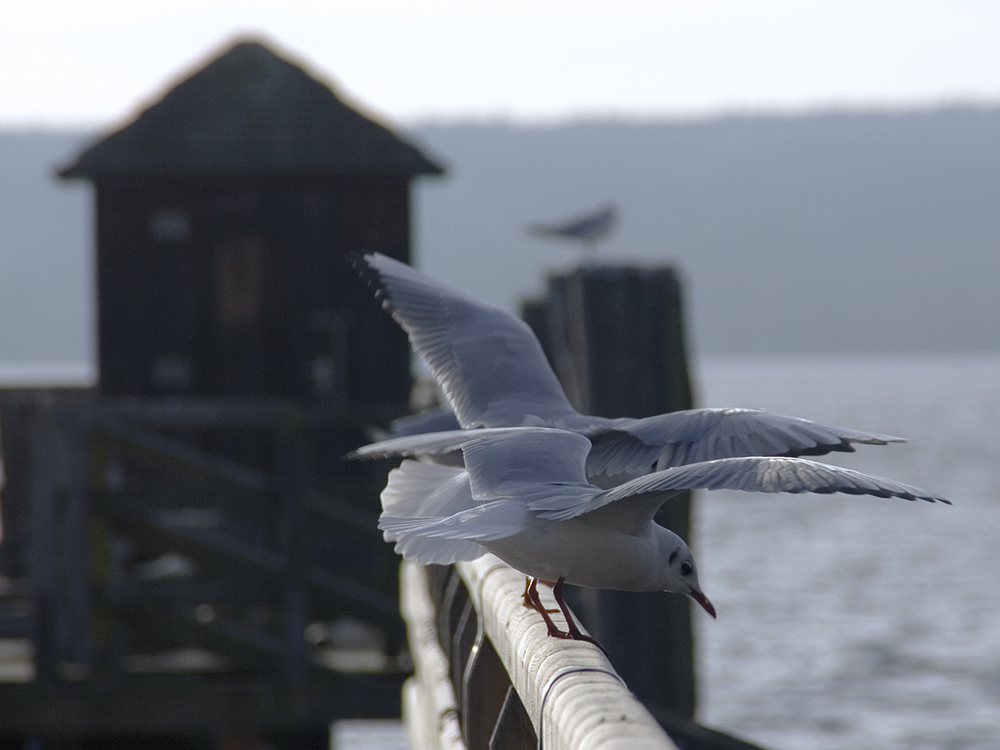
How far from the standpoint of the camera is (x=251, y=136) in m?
18.2

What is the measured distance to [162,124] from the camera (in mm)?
18234

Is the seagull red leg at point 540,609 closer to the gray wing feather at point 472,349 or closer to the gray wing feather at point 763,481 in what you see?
the gray wing feather at point 763,481

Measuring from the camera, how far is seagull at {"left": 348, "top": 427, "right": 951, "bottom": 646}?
271 cm

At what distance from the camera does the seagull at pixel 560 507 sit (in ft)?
8.88

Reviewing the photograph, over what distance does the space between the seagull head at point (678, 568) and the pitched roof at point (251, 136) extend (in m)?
14.6

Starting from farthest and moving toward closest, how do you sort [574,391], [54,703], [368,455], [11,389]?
[11,389], [54,703], [574,391], [368,455]

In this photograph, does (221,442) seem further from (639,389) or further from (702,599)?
(702,599)

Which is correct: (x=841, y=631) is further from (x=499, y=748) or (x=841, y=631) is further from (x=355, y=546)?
(x=499, y=748)

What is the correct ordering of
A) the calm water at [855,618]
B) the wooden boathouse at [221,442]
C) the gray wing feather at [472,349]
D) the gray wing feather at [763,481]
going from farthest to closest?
the calm water at [855,618] < the wooden boathouse at [221,442] < the gray wing feather at [472,349] < the gray wing feather at [763,481]

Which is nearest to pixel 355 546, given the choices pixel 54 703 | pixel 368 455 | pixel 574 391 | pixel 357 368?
pixel 357 368

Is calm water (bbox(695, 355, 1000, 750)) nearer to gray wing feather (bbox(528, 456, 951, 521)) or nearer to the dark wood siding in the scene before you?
gray wing feather (bbox(528, 456, 951, 521))

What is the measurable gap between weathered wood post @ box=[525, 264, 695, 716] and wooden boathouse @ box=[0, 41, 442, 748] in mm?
3087

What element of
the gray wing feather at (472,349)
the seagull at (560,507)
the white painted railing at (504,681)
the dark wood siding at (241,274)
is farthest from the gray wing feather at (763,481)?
the dark wood siding at (241,274)

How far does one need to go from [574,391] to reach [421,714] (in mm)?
1854
